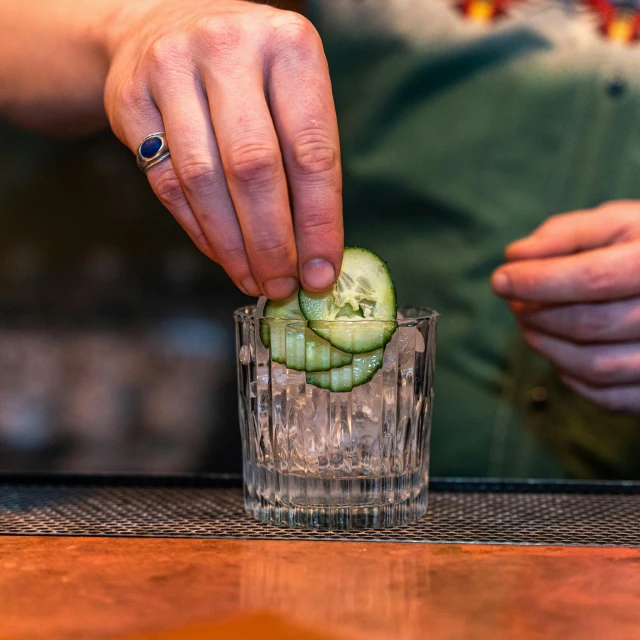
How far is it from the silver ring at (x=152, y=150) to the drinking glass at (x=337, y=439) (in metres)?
0.19

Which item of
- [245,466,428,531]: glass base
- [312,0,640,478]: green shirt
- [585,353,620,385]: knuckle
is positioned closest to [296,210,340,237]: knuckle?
[245,466,428,531]: glass base

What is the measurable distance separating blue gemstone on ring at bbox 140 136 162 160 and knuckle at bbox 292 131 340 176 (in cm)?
15

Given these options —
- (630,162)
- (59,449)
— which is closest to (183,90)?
(630,162)

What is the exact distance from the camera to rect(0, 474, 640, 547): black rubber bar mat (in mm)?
835

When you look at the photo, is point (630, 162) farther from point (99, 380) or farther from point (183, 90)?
point (99, 380)

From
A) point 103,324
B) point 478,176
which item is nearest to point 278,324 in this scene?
point 478,176

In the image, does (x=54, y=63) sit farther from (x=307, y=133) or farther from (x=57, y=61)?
(x=307, y=133)

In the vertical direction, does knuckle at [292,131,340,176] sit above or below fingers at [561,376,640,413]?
above

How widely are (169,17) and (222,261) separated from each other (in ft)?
0.93

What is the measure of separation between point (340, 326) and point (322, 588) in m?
0.26

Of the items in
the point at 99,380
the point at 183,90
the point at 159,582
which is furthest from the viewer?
the point at 99,380

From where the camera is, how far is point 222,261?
0.86 metres

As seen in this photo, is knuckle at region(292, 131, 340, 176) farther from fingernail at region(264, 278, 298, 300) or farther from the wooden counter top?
the wooden counter top

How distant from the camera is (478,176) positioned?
1.61 meters
